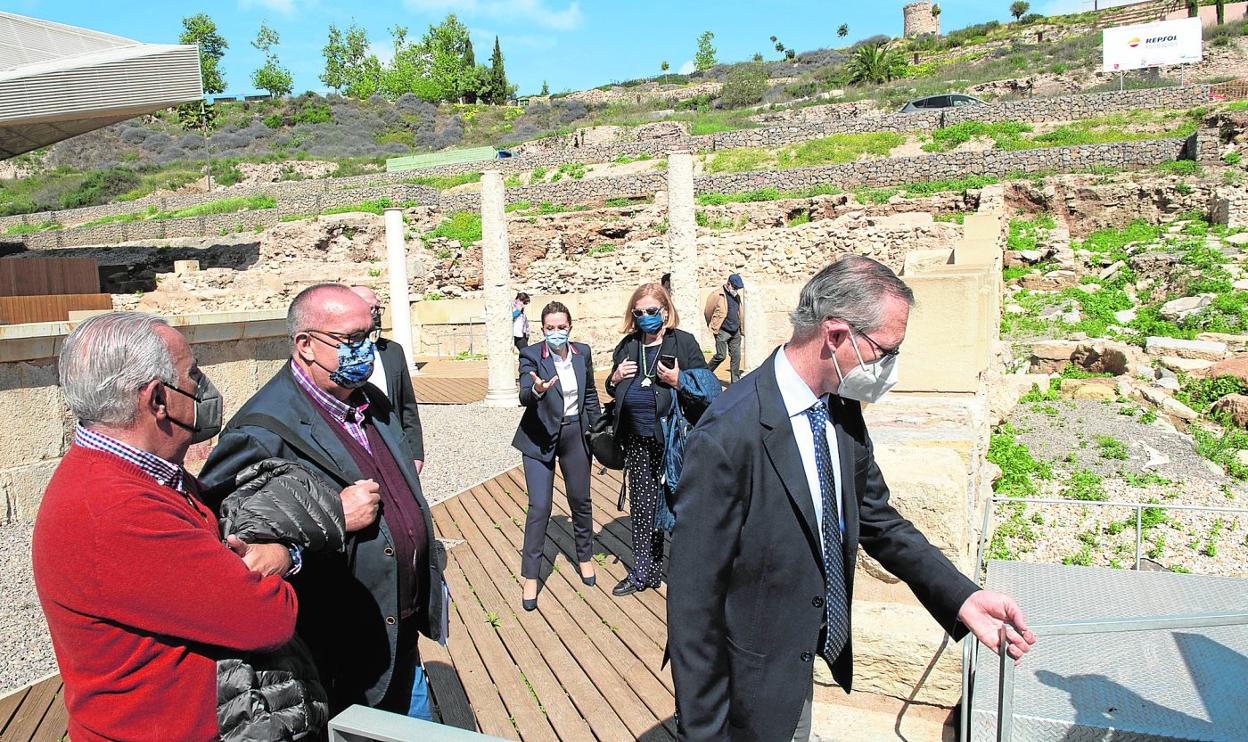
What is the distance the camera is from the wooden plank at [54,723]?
3.55 m

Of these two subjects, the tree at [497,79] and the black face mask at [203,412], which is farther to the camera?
the tree at [497,79]

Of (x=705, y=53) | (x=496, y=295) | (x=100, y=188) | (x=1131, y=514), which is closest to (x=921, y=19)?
(x=705, y=53)

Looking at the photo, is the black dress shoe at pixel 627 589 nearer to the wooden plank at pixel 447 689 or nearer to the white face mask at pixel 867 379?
the wooden plank at pixel 447 689

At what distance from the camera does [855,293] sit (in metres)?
2.09

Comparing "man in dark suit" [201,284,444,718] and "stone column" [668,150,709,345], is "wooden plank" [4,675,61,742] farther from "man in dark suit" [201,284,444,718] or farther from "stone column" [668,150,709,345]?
"stone column" [668,150,709,345]

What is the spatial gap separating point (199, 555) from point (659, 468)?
3.28 meters

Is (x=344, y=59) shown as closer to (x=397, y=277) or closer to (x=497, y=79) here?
(x=497, y=79)

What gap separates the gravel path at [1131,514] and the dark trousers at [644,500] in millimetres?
2751

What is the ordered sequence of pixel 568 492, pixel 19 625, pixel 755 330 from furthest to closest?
pixel 755 330 → pixel 568 492 → pixel 19 625

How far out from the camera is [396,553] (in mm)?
2439

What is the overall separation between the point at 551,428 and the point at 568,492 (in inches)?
21.5

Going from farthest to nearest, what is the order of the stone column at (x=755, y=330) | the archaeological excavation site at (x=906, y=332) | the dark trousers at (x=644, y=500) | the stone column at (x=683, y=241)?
1. the stone column at (x=683, y=241)
2. the stone column at (x=755, y=330)
3. the dark trousers at (x=644, y=500)
4. the archaeological excavation site at (x=906, y=332)

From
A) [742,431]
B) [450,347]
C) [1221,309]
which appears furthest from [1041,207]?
[742,431]

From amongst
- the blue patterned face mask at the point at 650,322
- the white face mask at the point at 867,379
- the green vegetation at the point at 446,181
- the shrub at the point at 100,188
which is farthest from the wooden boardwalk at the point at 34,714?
the shrub at the point at 100,188
